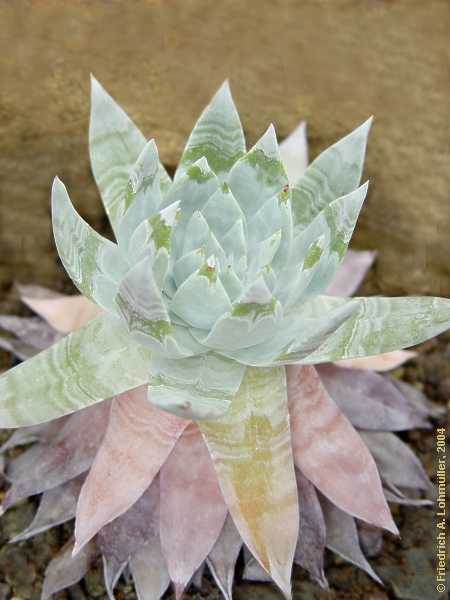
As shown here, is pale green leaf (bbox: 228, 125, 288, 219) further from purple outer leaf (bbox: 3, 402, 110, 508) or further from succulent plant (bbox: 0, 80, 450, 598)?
purple outer leaf (bbox: 3, 402, 110, 508)

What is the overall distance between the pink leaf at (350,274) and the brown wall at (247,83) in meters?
0.17

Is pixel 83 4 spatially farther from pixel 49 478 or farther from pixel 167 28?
pixel 49 478

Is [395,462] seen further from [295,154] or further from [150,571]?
[295,154]

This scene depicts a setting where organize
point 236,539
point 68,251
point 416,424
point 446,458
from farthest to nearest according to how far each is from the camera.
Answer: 1. point 446,458
2. point 416,424
3. point 236,539
4. point 68,251

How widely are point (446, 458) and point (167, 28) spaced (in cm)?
106

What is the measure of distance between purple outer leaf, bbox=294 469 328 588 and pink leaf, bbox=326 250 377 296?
42cm

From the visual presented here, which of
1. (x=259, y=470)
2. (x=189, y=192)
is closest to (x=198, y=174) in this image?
(x=189, y=192)

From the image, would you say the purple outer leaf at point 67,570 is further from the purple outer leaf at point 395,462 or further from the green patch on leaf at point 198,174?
the green patch on leaf at point 198,174

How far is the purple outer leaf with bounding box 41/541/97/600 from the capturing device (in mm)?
1147

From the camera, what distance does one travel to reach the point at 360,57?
60.2 inches

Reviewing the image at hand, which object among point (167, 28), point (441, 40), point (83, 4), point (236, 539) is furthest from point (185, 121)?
point (236, 539)

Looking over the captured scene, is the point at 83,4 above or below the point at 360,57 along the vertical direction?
above

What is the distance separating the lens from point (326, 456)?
42.8 inches

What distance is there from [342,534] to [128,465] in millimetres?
397
